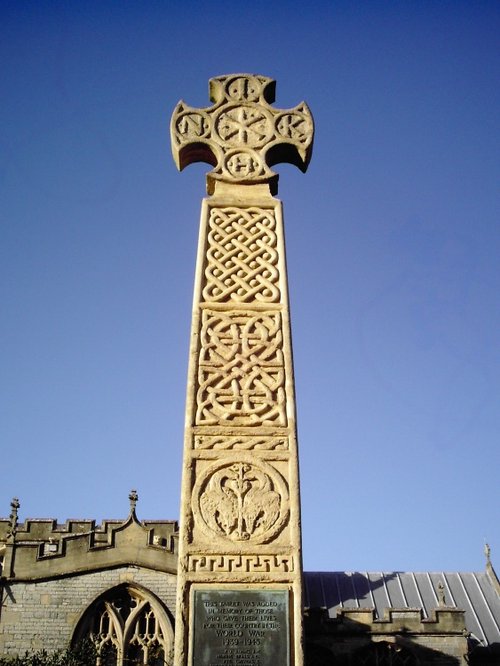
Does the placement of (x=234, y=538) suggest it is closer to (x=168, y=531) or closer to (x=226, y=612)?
(x=226, y=612)

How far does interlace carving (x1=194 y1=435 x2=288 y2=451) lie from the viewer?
6.38m

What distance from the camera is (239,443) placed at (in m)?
6.41

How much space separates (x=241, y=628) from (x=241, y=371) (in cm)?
219

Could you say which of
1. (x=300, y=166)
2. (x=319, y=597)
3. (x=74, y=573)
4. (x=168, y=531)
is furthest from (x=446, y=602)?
(x=300, y=166)

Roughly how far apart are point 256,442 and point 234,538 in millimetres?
838

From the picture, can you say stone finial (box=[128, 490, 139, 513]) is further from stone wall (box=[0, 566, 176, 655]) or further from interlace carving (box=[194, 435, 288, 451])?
interlace carving (box=[194, 435, 288, 451])

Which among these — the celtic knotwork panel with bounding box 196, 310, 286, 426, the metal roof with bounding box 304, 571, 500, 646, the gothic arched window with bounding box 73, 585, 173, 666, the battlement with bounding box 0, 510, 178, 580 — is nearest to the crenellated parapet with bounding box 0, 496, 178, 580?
the battlement with bounding box 0, 510, 178, 580

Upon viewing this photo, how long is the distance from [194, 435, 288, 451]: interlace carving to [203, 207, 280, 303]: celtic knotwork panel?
56.7 inches

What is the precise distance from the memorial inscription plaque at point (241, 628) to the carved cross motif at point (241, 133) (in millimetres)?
4263

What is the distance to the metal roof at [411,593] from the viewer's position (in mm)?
Answer: 26431

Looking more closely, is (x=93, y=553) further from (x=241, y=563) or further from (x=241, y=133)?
(x=241, y=563)

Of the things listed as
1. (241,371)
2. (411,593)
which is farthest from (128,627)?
(241,371)

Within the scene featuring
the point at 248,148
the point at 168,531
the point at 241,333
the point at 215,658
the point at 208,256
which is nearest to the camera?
the point at 215,658

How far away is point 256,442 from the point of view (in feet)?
21.0
